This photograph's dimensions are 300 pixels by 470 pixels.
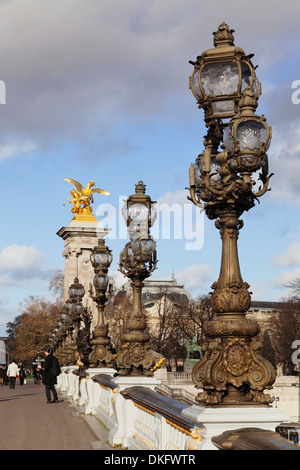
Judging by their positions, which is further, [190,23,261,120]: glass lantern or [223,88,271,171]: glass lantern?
[190,23,261,120]: glass lantern

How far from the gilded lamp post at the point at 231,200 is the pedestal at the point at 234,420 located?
0.13 metres

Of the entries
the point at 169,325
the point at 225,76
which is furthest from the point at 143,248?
the point at 169,325

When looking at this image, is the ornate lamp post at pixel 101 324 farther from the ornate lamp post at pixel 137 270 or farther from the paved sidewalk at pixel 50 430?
the ornate lamp post at pixel 137 270

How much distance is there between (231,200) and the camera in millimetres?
6945

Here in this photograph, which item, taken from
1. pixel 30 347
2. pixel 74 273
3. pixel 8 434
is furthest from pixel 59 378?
pixel 30 347

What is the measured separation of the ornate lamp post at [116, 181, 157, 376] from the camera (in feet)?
42.3

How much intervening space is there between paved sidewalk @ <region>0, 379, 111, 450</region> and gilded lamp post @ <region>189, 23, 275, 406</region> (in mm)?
5796

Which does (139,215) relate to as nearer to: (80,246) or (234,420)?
(234,420)

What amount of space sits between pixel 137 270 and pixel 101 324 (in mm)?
5577

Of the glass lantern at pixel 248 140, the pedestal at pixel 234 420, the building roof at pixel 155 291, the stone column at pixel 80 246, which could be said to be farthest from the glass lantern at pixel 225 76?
the building roof at pixel 155 291

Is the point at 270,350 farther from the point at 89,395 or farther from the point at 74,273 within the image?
the point at 89,395

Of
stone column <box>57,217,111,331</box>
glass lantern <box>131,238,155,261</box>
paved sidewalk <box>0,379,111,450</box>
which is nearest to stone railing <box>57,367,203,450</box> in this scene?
paved sidewalk <box>0,379,111,450</box>

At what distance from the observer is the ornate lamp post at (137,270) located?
12891mm

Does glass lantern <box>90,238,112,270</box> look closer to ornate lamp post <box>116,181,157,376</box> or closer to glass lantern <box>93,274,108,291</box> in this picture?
glass lantern <box>93,274,108,291</box>
